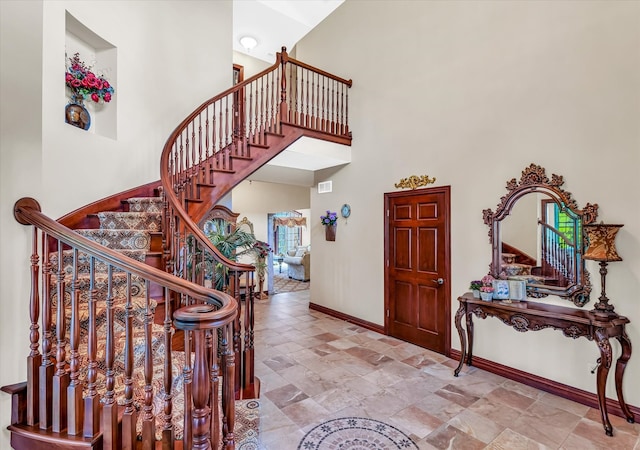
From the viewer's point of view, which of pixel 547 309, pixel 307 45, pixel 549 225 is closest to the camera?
pixel 547 309

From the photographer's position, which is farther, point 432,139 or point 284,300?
point 284,300

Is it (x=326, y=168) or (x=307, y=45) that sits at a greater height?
(x=307, y=45)

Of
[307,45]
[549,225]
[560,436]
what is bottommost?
[560,436]

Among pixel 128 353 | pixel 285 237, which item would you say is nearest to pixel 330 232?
pixel 128 353

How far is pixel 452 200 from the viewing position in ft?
12.3

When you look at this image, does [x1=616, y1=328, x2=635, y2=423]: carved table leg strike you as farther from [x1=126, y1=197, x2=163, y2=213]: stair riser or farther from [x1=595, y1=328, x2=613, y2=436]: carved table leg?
[x1=126, y1=197, x2=163, y2=213]: stair riser

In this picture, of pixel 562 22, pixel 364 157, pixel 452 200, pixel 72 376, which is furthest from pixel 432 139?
pixel 72 376

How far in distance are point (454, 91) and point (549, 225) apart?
73.5 inches

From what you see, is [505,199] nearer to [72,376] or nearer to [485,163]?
[485,163]

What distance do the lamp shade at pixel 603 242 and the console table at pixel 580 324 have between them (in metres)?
0.48

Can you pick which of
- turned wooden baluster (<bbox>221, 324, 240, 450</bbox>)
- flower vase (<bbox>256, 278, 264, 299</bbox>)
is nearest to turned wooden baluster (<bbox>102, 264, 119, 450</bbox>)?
turned wooden baluster (<bbox>221, 324, 240, 450</bbox>)

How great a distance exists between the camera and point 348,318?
16.9 feet

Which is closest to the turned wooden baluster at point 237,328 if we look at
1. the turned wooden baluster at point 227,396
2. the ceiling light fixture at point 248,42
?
the turned wooden baluster at point 227,396

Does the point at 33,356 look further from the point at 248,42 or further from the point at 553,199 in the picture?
the point at 248,42
